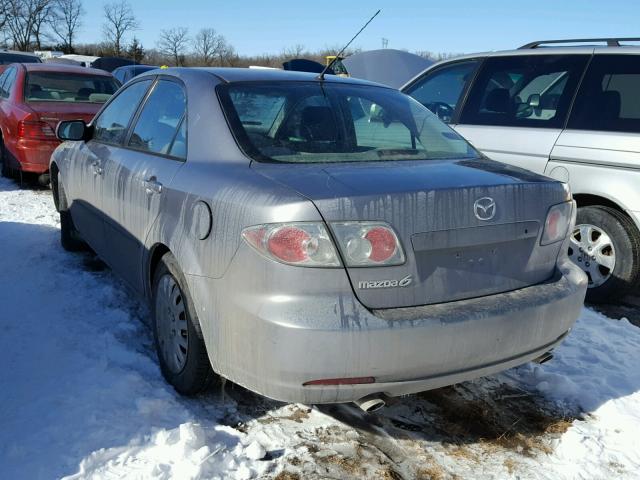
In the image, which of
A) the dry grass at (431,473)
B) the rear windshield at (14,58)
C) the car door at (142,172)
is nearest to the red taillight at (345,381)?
the dry grass at (431,473)

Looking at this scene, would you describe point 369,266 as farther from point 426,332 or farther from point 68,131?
point 68,131

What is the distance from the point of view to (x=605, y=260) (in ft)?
15.1

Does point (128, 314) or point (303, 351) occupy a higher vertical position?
point (303, 351)

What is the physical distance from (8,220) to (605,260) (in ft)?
17.5

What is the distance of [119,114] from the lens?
13.6 feet

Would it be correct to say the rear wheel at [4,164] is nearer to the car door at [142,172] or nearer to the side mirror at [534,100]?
the car door at [142,172]

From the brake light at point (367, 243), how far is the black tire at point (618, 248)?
9.38 ft

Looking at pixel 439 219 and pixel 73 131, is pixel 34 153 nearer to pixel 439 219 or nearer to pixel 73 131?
pixel 73 131

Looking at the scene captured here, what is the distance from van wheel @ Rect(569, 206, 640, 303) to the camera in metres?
4.45

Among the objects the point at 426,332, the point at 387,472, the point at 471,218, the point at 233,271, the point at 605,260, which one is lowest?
the point at 387,472

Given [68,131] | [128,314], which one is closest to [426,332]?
[128,314]

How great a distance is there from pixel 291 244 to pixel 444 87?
401 cm

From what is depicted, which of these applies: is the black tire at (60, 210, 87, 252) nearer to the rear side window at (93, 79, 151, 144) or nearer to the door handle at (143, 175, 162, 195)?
the rear side window at (93, 79, 151, 144)

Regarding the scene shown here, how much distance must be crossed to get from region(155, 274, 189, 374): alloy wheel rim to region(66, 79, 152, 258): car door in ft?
3.82
